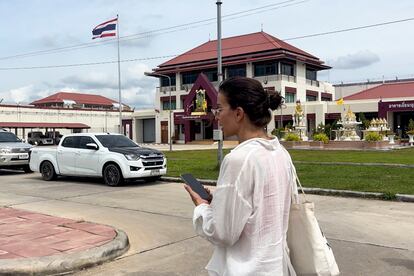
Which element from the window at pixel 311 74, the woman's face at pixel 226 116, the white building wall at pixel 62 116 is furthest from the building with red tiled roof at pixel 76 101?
the woman's face at pixel 226 116

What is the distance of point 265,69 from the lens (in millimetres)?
66500

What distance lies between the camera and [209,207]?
243 cm

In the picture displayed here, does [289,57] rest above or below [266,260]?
above

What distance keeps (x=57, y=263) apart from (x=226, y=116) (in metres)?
4.17

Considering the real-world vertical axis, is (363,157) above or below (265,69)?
below

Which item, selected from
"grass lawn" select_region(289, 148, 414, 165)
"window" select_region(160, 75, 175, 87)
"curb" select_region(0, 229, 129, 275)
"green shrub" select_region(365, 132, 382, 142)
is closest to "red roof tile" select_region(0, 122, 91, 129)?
"window" select_region(160, 75, 175, 87)

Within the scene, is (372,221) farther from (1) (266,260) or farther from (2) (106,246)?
(1) (266,260)

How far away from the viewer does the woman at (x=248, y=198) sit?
2301 millimetres

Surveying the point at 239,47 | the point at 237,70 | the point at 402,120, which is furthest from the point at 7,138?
the point at 239,47

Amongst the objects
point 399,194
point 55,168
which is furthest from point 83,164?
point 399,194

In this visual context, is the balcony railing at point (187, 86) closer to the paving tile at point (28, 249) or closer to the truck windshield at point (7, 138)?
the truck windshield at point (7, 138)

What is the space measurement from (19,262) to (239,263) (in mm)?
4332

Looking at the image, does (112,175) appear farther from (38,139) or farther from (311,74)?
(311,74)

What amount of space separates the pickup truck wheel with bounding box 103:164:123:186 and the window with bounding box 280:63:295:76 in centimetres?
5301
